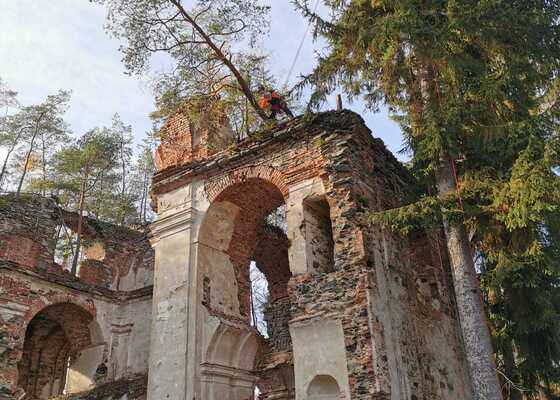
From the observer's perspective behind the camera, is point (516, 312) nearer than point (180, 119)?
Yes

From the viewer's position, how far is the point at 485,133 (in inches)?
309

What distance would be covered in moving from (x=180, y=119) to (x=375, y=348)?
6.44 metres

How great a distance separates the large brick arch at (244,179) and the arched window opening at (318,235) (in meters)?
0.55

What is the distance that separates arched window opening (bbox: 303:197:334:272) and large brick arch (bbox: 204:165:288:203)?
1.82ft

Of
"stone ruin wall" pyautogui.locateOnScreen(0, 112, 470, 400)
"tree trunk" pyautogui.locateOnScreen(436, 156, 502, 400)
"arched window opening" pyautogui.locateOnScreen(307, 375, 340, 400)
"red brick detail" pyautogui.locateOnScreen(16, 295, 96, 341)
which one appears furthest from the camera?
"red brick detail" pyautogui.locateOnScreen(16, 295, 96, 341)

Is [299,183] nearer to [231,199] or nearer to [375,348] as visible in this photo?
[231,199]

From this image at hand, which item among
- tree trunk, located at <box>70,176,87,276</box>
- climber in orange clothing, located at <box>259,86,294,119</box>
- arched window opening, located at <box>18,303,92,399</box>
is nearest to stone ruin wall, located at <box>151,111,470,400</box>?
climber in orange clothing, located at <box>259,86,294,119</box>

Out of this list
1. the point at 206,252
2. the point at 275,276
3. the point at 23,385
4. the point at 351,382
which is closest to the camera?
the point at 351,382

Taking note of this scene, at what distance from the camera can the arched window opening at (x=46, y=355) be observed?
15672 mm

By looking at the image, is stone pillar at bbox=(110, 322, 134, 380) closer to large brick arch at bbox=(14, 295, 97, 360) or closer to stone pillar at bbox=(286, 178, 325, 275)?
large brick arch at bbox=(14, 295, 97, 360)

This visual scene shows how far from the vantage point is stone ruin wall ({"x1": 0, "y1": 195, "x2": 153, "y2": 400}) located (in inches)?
531

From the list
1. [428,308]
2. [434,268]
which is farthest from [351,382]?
[434,268]

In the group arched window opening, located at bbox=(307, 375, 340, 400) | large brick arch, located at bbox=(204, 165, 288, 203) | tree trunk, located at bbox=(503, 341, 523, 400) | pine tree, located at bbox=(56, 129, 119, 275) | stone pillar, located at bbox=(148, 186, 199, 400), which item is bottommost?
arched window opening, located at bbox=(307, 375, 340, 400)

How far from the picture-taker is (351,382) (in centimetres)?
732
